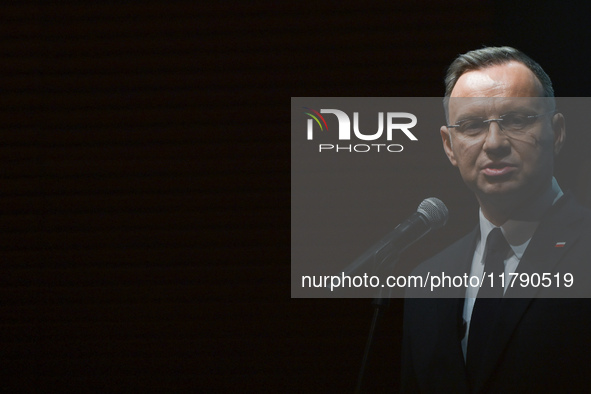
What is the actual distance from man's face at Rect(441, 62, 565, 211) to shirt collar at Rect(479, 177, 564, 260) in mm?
45

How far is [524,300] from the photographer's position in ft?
7.75

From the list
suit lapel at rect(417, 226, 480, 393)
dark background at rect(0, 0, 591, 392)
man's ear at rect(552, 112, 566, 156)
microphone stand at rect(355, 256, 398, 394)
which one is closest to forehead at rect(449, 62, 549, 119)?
man's ear at rect(552, 112, 566, 156)

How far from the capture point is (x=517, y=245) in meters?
2.41

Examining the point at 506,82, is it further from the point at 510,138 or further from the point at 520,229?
the point at 520,229

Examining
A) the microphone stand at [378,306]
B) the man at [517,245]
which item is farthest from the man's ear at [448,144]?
the microphone stand at [378,306]

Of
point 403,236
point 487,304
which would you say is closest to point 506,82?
point 403,236

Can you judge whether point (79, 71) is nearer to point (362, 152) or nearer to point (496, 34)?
point (362, 152)

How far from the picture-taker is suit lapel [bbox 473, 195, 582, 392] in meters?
2.34

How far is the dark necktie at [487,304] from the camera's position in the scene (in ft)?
7.82

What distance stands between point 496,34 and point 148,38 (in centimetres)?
217

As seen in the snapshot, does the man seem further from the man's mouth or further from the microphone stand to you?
the microphone stand

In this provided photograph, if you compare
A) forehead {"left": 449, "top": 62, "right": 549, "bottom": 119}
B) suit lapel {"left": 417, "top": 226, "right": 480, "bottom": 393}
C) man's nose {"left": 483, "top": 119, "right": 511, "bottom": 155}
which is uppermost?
forehead {"left": 449, "top": 62, "right": 549, "bottom": 119}

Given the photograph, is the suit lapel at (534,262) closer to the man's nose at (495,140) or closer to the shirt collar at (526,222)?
the shirt collar at (526,222)

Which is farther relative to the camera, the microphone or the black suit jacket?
the black suit jacket
